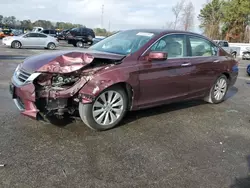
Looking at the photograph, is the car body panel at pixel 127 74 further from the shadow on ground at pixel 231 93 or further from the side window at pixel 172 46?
the shadow on ground at pixel 231 93

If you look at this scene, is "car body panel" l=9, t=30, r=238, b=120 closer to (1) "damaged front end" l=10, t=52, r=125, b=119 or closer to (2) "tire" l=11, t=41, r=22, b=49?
(1) "damaged front end" l=10, t=52, r=125, b=119

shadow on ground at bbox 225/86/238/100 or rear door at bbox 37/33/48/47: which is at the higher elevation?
rear door at bbox 37/33/48/47

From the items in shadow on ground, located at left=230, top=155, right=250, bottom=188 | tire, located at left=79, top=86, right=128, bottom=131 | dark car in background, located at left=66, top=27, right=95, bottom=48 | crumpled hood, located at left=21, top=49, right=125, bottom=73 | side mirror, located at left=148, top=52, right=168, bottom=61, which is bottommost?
shadow on ground, located at left=230, top=155, right=250, bottom=188

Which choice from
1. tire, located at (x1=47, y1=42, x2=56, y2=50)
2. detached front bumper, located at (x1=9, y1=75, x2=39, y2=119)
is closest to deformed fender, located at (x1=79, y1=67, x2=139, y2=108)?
detached front bumper, located at (x1=9, y1=75, x2=39, y2=119)

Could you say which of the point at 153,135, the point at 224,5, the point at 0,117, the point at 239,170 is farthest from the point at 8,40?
the point at 224,5

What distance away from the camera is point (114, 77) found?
378 cm

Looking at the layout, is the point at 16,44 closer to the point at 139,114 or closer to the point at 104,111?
the point at 139,114

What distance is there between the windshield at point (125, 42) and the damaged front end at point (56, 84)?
0.78 m

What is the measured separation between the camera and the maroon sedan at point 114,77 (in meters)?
3.59

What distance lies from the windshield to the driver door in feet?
0.74

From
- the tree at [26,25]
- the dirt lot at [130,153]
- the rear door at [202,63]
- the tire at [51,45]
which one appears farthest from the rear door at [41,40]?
the tree at [26,25]

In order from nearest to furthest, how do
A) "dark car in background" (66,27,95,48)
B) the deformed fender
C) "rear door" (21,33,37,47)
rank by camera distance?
1. the deformed fender
2. "rear door" (21,33,37,47)
3. "dark car in background" (66,27,95,48)

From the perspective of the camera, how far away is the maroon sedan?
141 inches

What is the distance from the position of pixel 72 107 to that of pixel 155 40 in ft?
5.94
